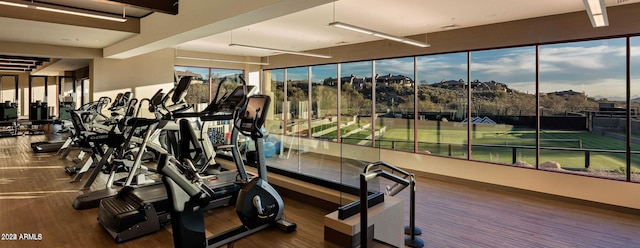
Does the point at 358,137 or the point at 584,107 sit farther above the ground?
the point at 584,107

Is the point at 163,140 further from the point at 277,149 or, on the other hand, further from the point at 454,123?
the point at 454,123

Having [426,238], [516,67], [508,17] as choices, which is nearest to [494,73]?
[516,67]

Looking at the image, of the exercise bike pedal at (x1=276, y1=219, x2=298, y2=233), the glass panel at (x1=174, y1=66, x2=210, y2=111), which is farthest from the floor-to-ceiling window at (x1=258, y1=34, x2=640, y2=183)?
the glass panel at (x1=174, y1=66, x2=210, y2=111)

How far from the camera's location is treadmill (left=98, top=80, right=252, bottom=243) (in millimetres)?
3395

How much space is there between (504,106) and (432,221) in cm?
358

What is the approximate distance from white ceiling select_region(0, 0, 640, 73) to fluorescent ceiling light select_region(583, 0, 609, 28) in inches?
38.6

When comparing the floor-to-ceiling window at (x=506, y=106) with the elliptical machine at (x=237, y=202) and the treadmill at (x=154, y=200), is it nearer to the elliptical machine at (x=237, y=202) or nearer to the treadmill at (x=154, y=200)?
the elliptical machine at (x=237, y=202)

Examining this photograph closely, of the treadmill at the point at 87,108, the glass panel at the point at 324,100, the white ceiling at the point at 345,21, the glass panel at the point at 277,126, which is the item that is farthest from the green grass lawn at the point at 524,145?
the treadmill at the point at 87,108

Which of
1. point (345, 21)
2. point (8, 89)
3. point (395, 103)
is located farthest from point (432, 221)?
point (8, 89)

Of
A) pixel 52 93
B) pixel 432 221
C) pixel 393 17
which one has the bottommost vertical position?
pixel 432 221

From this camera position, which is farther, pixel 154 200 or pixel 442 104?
pixel 442 104

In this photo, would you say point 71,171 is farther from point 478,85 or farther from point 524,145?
point 524,145

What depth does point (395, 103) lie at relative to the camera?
8539mm

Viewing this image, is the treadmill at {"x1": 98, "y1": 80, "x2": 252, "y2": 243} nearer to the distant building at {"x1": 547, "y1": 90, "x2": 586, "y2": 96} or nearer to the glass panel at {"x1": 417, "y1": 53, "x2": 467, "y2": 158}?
the glass panel at {"x1": 417, "y1": 53, "x2": 467, "y2": 158}
